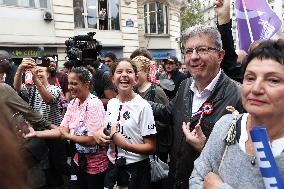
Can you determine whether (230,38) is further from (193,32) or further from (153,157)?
(153,157)

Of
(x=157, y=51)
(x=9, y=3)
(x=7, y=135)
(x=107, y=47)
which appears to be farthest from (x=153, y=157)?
(x=157, y=51)

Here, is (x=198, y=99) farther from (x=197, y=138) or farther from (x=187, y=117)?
(x=197, y=138)

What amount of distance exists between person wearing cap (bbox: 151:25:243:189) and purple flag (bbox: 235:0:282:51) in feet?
4.10

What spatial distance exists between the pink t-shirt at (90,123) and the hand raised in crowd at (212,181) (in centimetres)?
179

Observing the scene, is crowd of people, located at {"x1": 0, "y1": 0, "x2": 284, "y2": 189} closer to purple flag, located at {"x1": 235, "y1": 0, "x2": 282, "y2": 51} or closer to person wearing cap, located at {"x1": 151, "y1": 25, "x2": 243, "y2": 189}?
person wearing cap, located at {"x1": 151, "y1": 25, "x2": 243, "y2": 189}

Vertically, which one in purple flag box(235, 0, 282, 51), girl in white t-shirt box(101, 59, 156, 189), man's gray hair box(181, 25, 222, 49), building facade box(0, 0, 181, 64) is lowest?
girl in white t-shirt box(101, 59, 156, 189)

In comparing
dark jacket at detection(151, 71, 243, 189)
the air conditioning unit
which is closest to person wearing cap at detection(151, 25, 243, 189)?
dark jacket at detection(151, 71, 243, 189)

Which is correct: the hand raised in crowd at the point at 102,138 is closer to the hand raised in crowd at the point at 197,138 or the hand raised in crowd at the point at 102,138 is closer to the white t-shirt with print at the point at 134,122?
the white t-shirt with print at the point at 134,122

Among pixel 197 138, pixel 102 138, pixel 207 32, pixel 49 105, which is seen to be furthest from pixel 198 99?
pixel 49 105

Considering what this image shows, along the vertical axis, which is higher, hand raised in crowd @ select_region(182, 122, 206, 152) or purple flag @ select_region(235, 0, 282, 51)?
purple flag @ select_region(235, 0, 282, 51)

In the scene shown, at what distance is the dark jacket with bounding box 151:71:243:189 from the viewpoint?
7.33 feet

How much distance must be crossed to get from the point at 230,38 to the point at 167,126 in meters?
0.84

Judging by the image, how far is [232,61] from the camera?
2.97 m

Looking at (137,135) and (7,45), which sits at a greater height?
(7,45)
